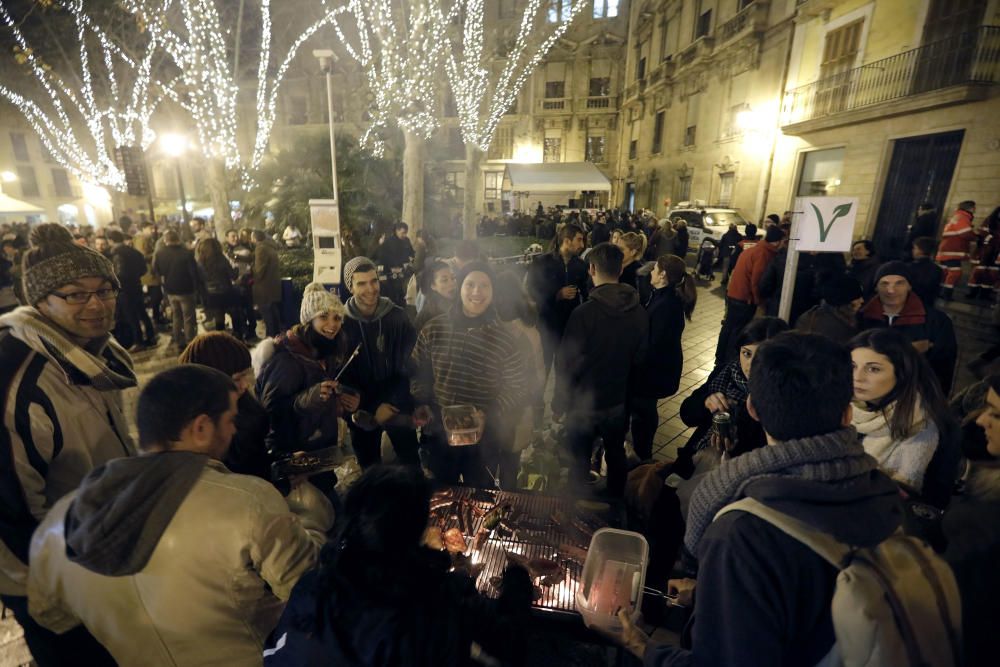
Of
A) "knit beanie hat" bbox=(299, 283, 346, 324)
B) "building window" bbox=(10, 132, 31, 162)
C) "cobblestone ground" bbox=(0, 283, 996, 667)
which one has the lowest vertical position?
"cobblestone ground" bbox=(0, 283, 996, 667)

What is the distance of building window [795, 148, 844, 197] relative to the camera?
15.0 m

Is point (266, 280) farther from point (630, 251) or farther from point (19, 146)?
point (19, 146)

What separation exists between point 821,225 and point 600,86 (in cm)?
3459

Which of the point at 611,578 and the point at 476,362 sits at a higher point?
the point at 476,362

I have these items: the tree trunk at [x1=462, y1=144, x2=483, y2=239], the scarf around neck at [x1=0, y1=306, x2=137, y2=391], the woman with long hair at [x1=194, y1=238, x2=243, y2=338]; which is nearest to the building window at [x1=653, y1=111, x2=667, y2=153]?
the tree trunk at [x1=462, y1=144, x2=483, y2=239]

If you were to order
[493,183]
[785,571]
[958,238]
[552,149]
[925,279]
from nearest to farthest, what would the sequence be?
1. [785,571]
2. [925,279]
3. [958,238]
4. [552,149]
5. [493,183]

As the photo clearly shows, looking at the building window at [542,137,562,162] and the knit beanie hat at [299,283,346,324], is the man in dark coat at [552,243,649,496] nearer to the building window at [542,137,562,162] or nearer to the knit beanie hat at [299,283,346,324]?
the knit beanie hat at [299,283,346,324]

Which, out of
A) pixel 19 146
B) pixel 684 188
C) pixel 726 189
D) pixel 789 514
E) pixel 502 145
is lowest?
pixel 789 514

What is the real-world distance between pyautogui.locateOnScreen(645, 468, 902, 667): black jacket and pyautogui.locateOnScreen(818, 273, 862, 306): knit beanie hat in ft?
10.6

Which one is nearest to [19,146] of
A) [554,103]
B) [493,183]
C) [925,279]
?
[493,183]

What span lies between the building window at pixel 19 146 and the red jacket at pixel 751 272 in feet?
140

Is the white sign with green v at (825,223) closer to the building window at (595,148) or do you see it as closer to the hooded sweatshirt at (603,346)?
the hooded sweatshirt at (603,346)

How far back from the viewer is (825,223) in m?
3.61

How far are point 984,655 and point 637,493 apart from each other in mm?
1407
